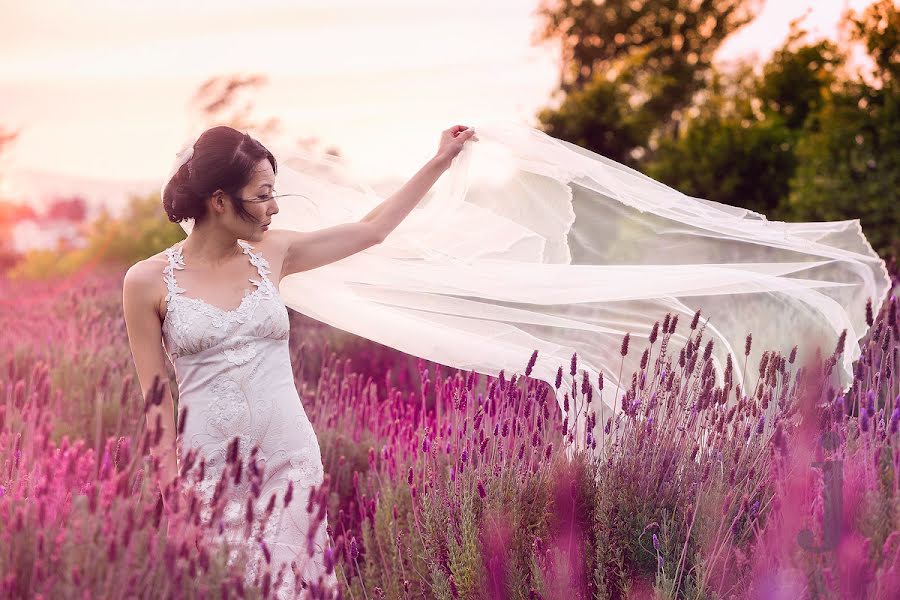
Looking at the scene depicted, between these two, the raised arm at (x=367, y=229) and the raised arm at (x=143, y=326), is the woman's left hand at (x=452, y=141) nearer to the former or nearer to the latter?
the raised arm at (x=367, y=229)

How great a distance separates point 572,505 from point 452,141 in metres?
1.54

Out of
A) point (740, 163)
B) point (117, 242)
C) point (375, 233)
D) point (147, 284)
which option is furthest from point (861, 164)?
point (117, 242)

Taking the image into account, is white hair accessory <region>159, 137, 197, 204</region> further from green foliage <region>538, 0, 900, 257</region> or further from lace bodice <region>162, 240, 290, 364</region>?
green foliage <region>538, 0, 900, 257</region>

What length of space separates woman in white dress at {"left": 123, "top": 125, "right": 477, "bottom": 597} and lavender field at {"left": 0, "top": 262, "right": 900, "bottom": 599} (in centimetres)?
25

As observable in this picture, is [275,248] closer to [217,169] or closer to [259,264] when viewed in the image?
[259,264]

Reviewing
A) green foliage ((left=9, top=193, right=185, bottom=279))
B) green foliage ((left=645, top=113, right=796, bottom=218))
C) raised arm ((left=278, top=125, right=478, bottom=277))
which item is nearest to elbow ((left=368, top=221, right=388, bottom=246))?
raised arm ((left=278, top=125, right=478, bottom=277))

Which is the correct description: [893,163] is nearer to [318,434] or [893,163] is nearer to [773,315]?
[773,315]

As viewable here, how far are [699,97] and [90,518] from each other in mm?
31479

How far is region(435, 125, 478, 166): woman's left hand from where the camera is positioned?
11.6ft

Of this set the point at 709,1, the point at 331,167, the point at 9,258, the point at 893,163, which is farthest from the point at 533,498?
the point at 709,1

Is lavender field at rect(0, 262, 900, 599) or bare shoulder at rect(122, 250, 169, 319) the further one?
bare shoulder at rect(122, 250, 169, 319)

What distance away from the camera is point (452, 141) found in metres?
3.54

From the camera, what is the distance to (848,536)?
2139 mm

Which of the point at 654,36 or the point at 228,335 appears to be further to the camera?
the point at 654,36
